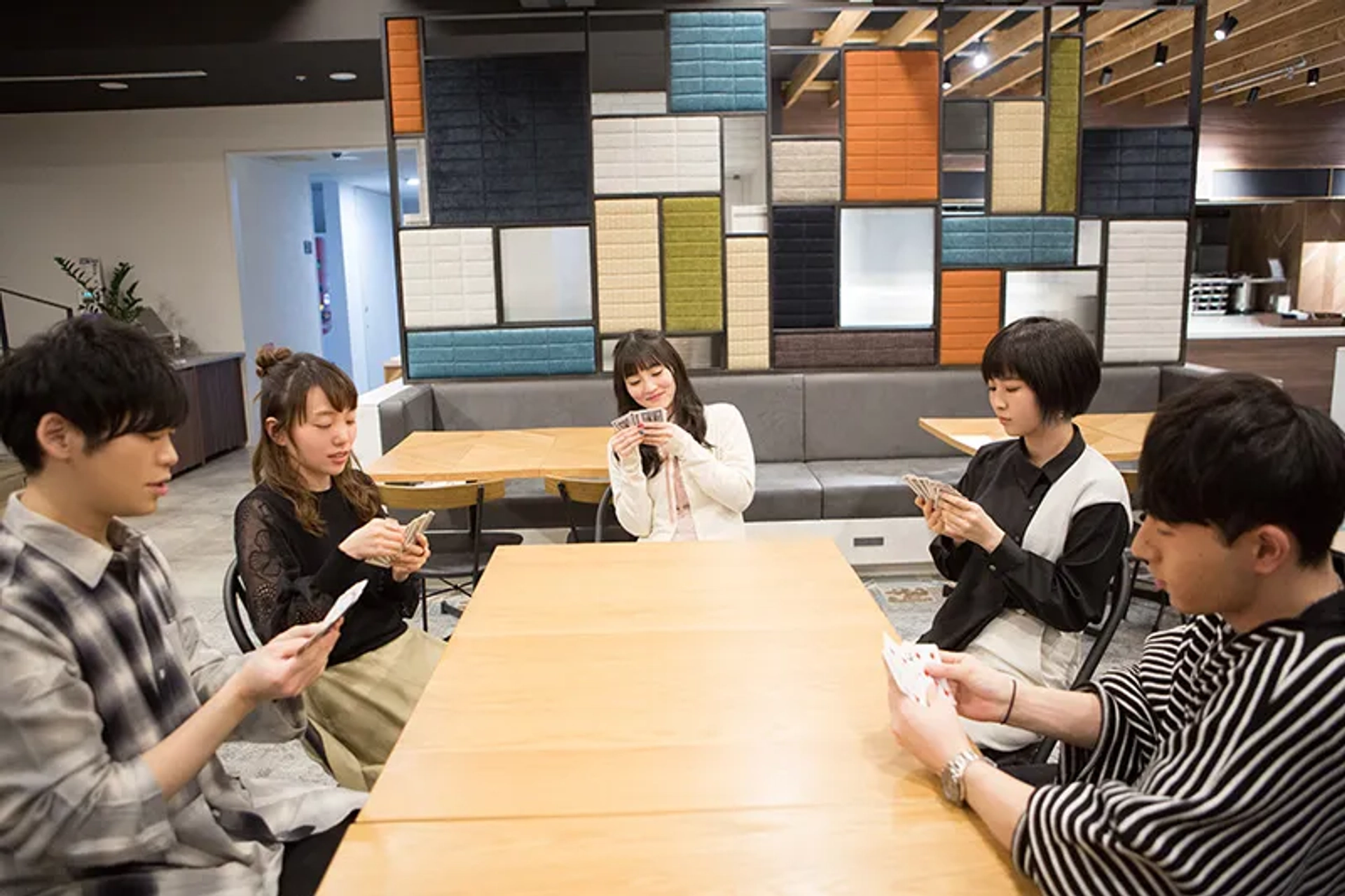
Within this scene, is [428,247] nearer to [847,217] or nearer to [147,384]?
[847,217]

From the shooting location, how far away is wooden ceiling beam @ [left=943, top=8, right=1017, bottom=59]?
592 centimetres

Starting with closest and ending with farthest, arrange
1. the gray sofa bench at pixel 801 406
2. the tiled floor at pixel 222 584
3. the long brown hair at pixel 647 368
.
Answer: the long brown hair at pixel 647 368 → the tiled floor at pixel 222 584 → the gray sofa bench at pixel 801 406

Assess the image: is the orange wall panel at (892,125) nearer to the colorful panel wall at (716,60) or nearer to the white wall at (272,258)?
the colorful panel wall at (716,60)

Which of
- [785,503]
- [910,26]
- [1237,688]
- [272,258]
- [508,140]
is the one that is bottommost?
[785,503]

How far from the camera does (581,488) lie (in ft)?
13.1

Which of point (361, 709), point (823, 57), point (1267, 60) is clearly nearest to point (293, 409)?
point (361, 709)

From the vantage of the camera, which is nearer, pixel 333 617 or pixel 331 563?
pixel 333 617

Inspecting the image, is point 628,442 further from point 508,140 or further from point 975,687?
→ point 508,140

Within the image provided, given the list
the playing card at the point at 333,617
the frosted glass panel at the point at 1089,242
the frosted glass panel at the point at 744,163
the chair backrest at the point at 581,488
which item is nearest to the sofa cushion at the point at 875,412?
the frosted glass panel at the point at 1089,242

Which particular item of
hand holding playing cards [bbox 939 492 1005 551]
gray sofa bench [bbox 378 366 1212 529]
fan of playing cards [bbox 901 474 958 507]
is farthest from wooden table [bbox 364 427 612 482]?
hand holding playing cards [bbox 939 492 1005 551]

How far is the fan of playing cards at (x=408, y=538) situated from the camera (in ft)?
6.45

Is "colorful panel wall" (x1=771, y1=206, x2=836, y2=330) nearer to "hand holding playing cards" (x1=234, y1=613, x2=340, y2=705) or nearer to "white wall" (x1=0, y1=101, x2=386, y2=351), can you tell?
"hand holding playing cards" (x1=234, y1=613, x2=340, y2=705)

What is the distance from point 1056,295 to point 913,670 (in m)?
4.66

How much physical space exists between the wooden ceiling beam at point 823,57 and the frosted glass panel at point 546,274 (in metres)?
1.80
